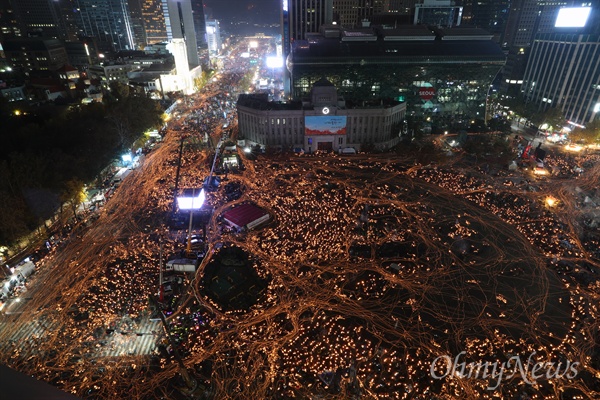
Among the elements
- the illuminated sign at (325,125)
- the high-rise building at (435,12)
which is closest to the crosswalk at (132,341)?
the illuminated sign at (325,125)

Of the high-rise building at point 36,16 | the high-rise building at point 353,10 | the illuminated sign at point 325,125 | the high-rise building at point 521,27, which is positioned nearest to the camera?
the illuminated sign at point 325,125

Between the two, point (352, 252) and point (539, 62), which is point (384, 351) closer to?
point (352, 252)

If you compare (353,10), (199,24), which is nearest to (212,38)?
(199,24)

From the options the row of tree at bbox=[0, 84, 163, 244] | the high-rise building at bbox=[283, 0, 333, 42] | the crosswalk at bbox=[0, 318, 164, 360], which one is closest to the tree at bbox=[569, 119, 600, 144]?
the high-rise building at bbox=[283, 0, 333, 42]

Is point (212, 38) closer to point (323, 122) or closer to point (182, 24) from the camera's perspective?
point (182, 24)

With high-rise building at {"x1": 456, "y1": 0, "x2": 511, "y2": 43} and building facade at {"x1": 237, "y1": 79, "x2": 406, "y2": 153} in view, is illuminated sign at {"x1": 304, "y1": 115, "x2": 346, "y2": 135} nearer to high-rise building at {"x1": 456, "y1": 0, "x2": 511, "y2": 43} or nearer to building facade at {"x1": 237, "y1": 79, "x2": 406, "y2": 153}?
building facade at {"x1": 237, "y1": 79, "x2": 406, "y2": 153}

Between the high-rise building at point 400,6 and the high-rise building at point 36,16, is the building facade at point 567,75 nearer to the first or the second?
the high-rise building at point 400,6
